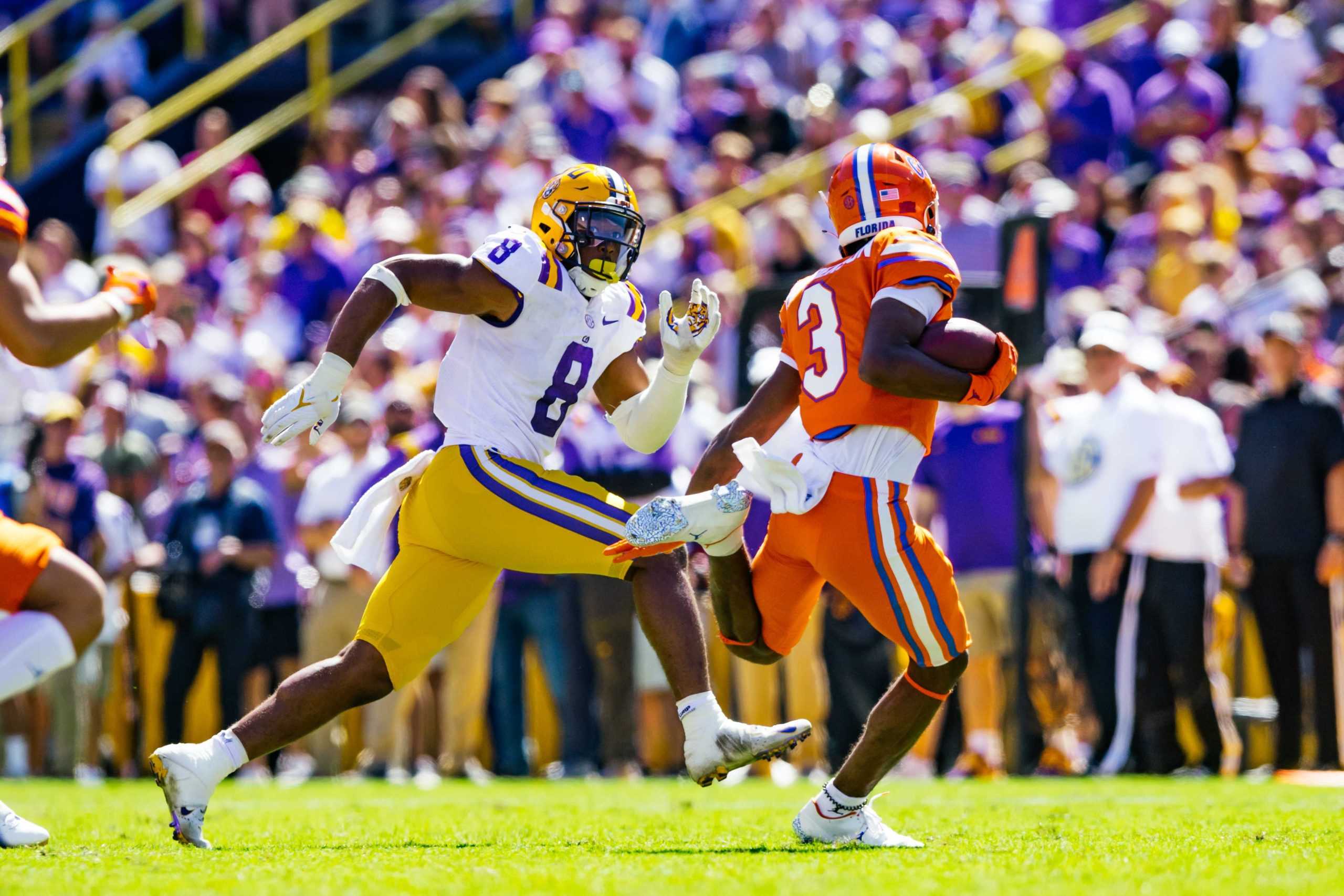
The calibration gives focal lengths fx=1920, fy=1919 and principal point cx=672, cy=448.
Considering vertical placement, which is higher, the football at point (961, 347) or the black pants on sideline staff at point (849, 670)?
the football at point (961, 347)

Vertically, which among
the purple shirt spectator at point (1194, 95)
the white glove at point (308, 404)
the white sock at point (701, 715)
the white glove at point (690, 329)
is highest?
the purple shirt spectator at point (1194, 95)

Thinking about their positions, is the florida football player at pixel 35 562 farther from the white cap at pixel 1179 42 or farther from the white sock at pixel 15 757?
the white cap at pixel 1179 42

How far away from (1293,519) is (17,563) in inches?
258

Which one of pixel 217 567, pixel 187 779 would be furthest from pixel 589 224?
pixel 217 567

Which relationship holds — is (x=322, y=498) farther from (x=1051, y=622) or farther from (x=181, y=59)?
(x=181, y=59)

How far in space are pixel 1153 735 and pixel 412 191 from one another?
7.44 m

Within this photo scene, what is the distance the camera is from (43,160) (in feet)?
57.6

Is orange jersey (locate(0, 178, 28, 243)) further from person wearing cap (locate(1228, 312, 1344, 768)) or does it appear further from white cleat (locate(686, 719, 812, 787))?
person wearing cap (locate(1228, 312, 1344, 768))

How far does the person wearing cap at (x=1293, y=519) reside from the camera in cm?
968

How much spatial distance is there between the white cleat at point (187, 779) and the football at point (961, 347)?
2.43m

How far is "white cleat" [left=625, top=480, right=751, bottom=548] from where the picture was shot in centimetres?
556

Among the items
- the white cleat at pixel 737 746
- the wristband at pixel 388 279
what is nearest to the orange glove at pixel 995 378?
the white cleat at pixel 737 746

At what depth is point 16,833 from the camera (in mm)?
5910

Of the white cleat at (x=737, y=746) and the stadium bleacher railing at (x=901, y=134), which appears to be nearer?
the white cleat at (x=737, y=746)
